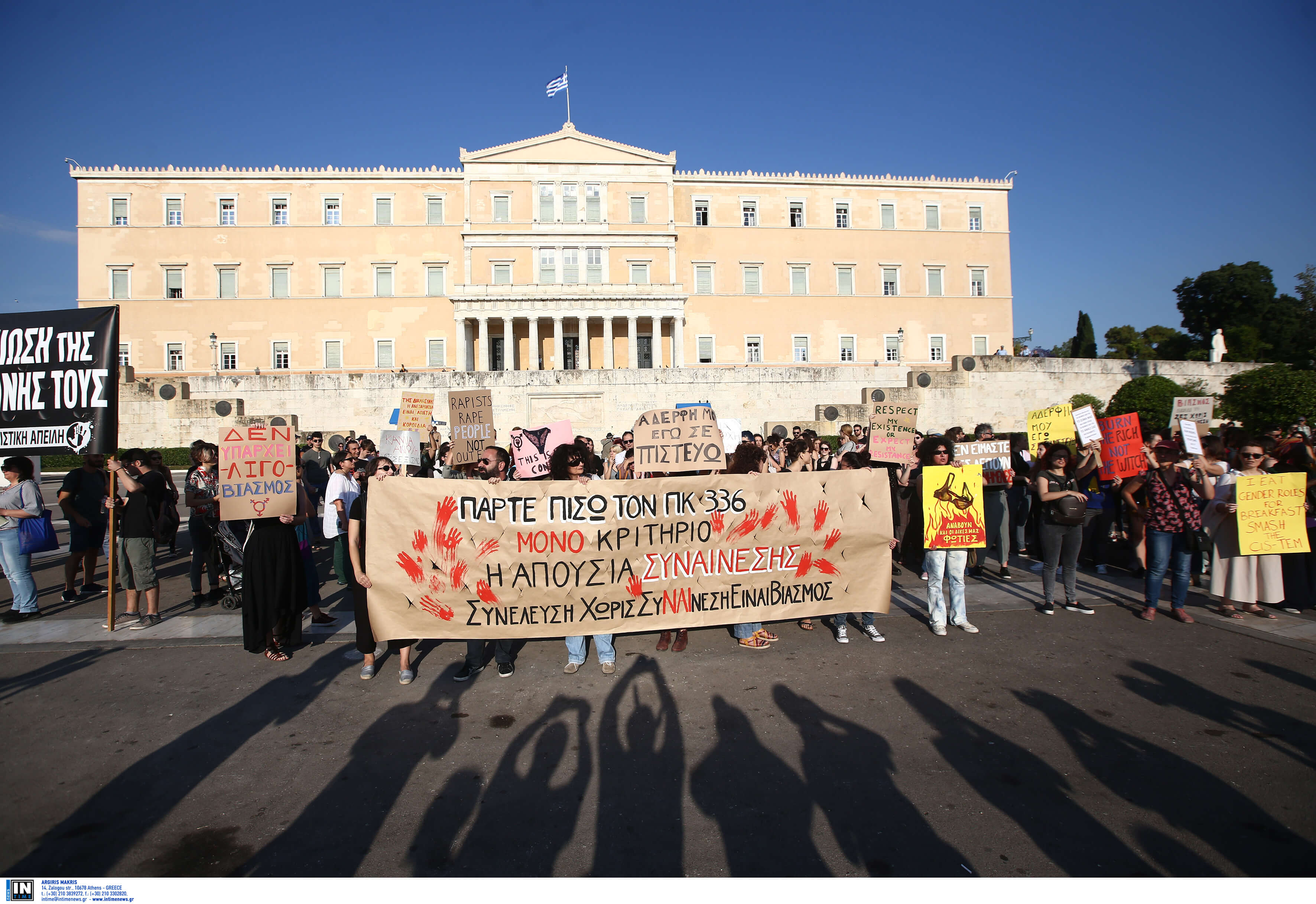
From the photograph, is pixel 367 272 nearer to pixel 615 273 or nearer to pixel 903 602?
pixel 615 273

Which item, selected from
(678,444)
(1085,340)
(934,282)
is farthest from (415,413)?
(1085,340)

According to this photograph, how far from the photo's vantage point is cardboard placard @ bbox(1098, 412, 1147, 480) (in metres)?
8.48

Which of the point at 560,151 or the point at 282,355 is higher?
the point at 560,151

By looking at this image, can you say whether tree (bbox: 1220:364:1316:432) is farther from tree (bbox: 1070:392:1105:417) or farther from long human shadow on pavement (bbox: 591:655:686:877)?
long human shadow on pavement (bbox: 591:655:686:877)

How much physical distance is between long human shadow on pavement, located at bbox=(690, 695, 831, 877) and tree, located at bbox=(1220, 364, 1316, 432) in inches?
675

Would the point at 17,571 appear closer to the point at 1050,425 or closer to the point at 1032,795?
the point at 1032,795

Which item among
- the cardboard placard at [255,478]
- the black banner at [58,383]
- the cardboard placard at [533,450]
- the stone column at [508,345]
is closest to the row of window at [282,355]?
the stone column at [508,345]

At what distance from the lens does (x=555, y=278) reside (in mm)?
42938

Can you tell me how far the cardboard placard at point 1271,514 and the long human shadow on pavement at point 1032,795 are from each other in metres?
4.41

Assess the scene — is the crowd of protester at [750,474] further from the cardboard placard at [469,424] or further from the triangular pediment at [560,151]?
the triangular pediment at [560,151]

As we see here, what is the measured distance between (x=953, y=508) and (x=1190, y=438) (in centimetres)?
384

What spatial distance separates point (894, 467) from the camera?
31.0 ft

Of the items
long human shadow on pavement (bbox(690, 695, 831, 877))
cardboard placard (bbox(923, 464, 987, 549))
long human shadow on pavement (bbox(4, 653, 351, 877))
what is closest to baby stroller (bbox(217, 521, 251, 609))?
long human shadow on pavement (bbox(4, 653, 351, 877))

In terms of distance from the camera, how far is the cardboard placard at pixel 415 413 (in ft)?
39.0
